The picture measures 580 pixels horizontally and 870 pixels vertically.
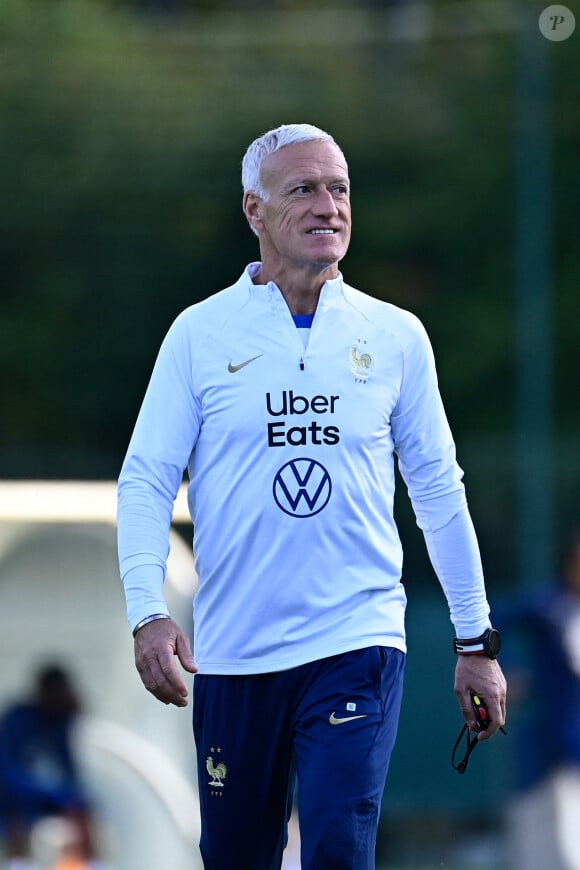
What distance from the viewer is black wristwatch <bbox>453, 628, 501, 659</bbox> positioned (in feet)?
13.8

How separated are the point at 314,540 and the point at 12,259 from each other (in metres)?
16.1

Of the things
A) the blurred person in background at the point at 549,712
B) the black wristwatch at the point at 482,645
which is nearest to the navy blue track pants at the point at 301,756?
the black wristwatch at the point at 482,645

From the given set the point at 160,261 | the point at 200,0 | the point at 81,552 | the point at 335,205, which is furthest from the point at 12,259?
the point at 335,205

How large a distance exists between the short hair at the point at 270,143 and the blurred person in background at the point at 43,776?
3277 millimetres

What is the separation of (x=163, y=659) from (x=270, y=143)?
1.26 m

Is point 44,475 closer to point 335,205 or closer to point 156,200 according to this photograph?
point 156,200

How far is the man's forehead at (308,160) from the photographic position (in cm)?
416

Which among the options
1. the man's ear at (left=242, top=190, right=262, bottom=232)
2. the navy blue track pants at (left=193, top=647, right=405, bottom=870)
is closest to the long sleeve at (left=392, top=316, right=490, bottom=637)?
the navy blue track pants at (left=193, top=647, right=405, bottom=870)

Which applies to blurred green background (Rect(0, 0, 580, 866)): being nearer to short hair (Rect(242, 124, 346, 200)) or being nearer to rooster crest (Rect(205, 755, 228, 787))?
short hair (Rect(242, 124, 346, 200))

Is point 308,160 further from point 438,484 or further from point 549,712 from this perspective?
point 549,712

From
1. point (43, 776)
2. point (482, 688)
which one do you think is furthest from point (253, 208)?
point (43, 776)

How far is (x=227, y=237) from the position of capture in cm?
1934

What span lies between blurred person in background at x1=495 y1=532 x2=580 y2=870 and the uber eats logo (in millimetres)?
4518

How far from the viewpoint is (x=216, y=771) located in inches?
161
